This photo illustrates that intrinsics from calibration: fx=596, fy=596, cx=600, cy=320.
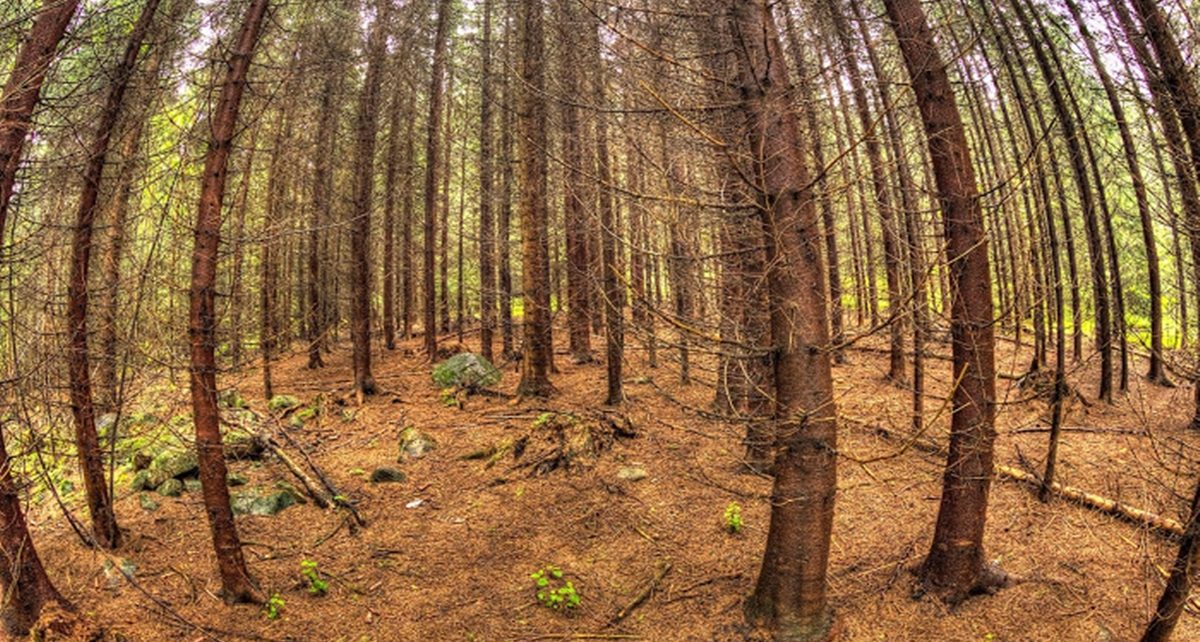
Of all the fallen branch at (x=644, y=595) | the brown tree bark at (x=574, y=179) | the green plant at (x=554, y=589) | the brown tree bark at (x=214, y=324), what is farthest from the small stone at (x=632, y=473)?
the brown tree bark at (x=214, y=324)

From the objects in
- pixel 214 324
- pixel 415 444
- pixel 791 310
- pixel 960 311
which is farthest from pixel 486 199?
pixel 960 311

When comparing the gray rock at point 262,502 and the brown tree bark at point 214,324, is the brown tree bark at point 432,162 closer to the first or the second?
the gray rock at point 262,502

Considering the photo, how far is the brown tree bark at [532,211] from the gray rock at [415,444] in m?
2.15

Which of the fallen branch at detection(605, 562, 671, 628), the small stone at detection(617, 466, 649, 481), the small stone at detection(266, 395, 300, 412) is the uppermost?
the small stone at detection(266, 395, 300, 412)

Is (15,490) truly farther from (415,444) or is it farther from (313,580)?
(415,444)

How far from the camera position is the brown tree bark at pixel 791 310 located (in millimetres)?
4691

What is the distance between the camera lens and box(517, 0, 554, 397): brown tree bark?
11.3 metres

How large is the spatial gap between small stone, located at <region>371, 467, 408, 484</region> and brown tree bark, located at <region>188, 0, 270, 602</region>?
288cm

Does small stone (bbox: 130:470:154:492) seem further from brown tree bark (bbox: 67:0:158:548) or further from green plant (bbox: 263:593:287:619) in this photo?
green plant (bbox: 263:593:287:619)

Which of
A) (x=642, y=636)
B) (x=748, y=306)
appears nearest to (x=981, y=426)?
(x=748, y=306)

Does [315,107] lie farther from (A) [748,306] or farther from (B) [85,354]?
(A) [748,306]

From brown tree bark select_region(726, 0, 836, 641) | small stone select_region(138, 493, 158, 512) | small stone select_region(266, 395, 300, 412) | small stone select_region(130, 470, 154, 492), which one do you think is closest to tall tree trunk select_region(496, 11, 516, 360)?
small stone select_region(266, 395, 300, 412)

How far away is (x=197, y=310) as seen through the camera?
5785mm

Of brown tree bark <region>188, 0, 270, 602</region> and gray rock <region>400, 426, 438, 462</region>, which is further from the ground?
brown tree bark <region>188, 0, 270, 602</region>
